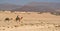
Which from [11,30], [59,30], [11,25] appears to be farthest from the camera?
[11,25]

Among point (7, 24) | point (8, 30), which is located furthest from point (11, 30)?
point (7, 24)

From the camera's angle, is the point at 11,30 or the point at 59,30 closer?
the point at 11,30

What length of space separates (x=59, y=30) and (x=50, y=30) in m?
1.11

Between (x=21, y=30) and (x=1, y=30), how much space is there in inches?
71.2

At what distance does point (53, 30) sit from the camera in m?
20.9

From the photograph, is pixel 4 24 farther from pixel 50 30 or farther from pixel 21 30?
pixel 50 30

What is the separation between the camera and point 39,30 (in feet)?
66.9

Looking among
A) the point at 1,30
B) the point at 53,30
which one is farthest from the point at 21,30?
the point at 53,30

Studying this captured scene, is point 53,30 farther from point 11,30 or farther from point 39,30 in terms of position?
point 11,30

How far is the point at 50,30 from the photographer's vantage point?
20.7 meters

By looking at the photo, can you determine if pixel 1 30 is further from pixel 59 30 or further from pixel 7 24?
pixel 59 30

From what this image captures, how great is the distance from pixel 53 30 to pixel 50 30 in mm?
336

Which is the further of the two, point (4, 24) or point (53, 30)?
point (4, 24)

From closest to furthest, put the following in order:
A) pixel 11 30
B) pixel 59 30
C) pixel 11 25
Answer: pixel 11 30 < pixel 59 30 < pixel 11 25
